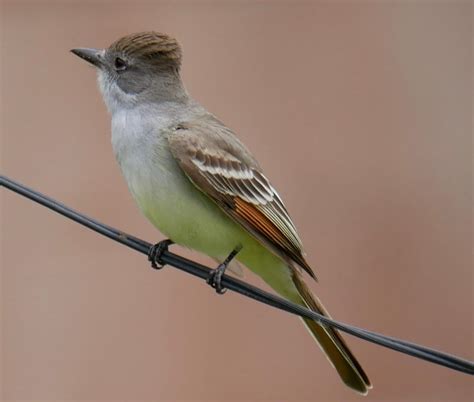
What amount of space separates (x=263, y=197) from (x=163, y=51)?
767 mm

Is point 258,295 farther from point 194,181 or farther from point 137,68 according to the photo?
point 137,68

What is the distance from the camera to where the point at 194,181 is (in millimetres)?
3729

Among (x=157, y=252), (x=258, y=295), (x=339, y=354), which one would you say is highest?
(x=157, y=252)

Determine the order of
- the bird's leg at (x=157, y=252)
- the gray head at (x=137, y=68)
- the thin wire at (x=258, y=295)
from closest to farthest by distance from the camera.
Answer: the thin wire at (x=258, y=295)
the bird's leg at (x=157, y=252)
the gray head at (x=137, y=68)

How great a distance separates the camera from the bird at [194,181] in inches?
146

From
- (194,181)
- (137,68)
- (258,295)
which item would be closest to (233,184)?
(194,181)

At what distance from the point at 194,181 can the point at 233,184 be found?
0.19m

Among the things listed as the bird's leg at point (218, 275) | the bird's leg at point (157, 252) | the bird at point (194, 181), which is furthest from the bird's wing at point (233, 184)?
the bird's leg at point (157, 252)

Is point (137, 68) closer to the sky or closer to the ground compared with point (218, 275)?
closer to the sky

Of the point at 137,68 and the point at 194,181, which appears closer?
the point at 194,181

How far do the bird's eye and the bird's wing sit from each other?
404mm

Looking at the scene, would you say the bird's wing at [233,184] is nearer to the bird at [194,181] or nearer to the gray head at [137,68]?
the bird at [194,181]

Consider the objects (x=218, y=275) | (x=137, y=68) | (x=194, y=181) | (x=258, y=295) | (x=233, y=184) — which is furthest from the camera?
(x=137, y=68)

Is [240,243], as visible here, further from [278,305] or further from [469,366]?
[469,366]
